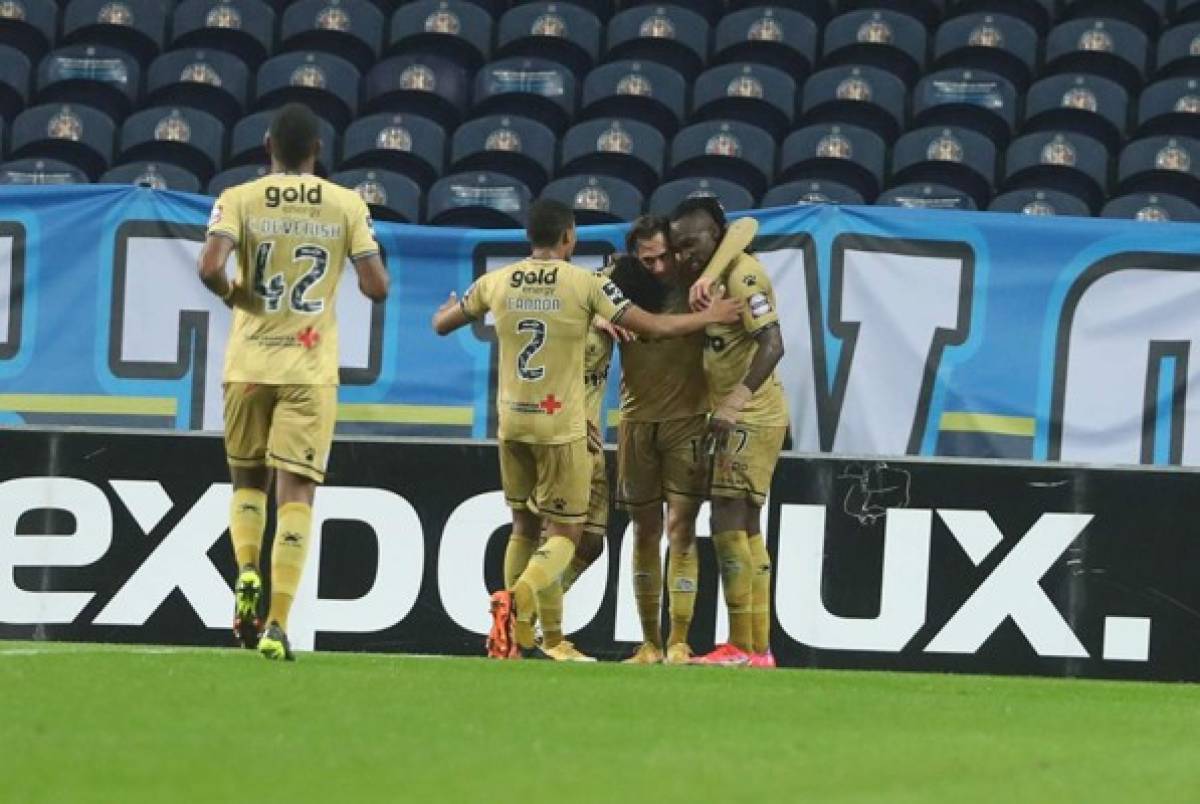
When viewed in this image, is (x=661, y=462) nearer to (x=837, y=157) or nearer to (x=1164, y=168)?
(x=837, y=157)

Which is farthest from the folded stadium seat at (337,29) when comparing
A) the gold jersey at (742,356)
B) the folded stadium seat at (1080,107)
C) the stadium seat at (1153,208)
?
the gold jersey at (742,356)

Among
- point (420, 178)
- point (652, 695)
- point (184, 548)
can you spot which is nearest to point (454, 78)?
point (420, 178)

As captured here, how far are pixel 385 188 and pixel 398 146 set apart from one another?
0.81m

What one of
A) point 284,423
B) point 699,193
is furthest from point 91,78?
point 284,423

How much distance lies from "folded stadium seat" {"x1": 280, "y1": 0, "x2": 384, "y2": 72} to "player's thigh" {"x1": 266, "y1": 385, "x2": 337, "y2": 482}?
336 inches

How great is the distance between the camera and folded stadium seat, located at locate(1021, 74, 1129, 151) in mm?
16031

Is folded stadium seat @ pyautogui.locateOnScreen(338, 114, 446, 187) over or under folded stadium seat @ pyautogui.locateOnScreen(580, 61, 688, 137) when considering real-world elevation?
under

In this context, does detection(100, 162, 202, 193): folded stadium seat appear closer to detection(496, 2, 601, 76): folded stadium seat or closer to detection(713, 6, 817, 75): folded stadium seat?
detection(496, 2, 601, 76): folded stadium seat

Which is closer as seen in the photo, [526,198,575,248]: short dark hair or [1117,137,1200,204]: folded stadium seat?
[526,198,575,248]: short dark hair

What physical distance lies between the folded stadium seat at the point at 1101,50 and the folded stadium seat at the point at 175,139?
556 centimetres

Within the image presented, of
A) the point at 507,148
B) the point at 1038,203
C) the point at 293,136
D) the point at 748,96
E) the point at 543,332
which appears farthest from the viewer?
the point at 748,96

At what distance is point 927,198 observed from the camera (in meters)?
14.8

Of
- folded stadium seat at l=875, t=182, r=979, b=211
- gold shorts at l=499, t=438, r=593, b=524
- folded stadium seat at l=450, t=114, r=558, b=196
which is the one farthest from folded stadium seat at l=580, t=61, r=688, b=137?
gold shorts at l=499, t=438, r=593, b=524

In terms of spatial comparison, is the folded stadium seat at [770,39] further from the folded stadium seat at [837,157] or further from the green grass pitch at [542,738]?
the green grass pitch at [542,738]
